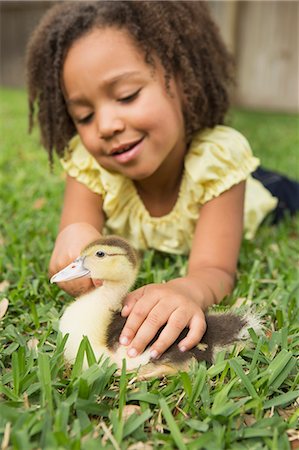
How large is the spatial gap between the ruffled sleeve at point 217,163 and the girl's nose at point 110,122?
365 mm

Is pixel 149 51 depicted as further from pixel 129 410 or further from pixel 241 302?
pixel 129 410

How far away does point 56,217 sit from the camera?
8.57 ft

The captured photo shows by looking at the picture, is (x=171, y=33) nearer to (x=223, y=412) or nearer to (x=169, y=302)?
(x=169, y=302)

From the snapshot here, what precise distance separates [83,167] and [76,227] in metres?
0.58

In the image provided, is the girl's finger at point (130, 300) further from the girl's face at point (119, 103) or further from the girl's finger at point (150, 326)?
the girl's face at point (119, 103)

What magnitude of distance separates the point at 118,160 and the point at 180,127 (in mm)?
297

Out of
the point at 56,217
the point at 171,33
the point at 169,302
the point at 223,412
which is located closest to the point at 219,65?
the point at 171,33

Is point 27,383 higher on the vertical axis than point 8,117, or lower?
higher

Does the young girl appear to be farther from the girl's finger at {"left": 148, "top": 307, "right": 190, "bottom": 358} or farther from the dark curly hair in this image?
the girl's finger at {"left": 148, "top": 307, "right": 190, "bottom": 358}

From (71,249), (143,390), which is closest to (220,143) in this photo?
(71,249)

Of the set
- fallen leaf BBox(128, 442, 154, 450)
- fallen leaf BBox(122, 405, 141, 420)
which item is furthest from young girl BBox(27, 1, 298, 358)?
fallen leaf BBox(128, 442, 154, 450)

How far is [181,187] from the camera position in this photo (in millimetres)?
2230

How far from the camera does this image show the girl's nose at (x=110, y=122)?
1871mm

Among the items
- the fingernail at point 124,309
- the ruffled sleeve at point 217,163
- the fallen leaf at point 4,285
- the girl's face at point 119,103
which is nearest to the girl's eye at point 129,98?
the girl's face at point 119,103
